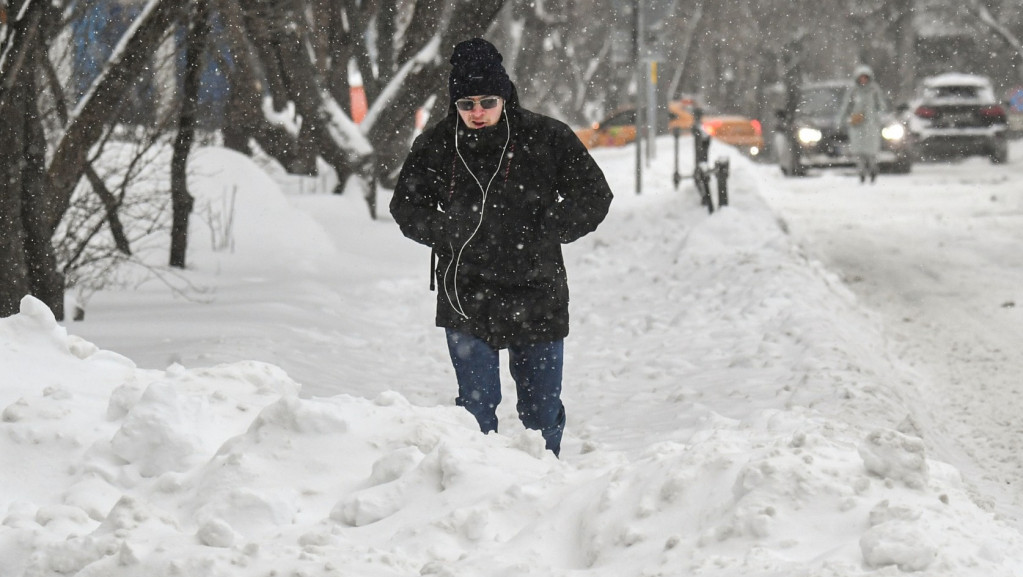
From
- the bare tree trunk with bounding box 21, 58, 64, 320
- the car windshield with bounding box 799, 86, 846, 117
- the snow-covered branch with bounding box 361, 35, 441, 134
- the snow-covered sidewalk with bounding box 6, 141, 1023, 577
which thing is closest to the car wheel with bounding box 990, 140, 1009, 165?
the car windshield with bounding box 799, 86, 846, 117

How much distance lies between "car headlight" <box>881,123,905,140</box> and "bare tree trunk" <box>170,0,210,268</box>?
14728mm

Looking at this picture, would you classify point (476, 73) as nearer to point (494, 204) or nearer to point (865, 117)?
point (494, 204)

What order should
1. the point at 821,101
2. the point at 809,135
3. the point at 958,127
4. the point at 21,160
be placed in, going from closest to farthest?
1. the point at 21,160
2. the point at 809,135
3. the point at 821,101
4. the point at 958,127

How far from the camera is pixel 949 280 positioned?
39.3 feet

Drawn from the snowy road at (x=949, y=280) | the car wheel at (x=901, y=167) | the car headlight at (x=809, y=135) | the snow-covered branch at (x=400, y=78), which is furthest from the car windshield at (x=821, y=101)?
the snow-covered branch at (x=400, y=78)

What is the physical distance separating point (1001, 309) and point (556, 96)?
40006 mm

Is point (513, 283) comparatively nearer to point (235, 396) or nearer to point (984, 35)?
point (235, 396)

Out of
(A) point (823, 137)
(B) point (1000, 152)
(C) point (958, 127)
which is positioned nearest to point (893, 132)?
(A) point (823, 137)

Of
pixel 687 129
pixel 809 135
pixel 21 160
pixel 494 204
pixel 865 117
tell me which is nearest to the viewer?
pixel 494 204

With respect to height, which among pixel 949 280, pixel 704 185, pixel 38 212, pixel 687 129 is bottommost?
pixel 687 129

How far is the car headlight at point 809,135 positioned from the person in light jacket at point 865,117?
0.97m

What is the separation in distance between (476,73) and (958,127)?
22.9 m

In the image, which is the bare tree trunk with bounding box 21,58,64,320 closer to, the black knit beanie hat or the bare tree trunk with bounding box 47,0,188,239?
the bare tree trunk with bounding box 47,0,188,239

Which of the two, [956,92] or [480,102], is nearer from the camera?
[480,102]
